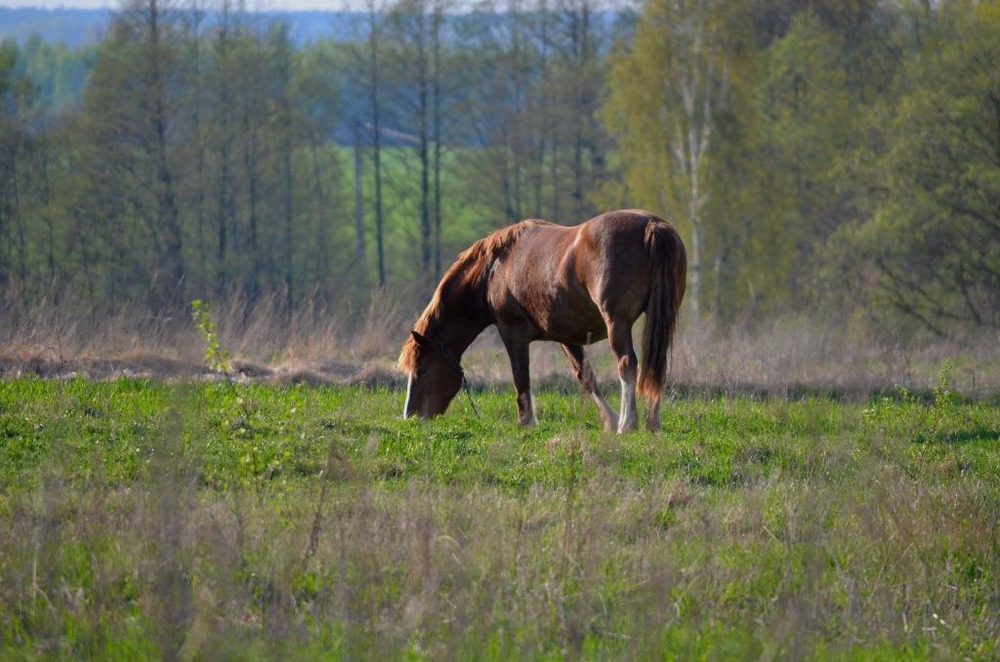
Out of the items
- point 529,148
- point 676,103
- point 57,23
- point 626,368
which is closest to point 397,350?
point 626,368

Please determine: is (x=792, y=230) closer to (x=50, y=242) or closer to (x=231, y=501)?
(x=50, y=242)

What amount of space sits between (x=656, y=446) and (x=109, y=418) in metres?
3.94

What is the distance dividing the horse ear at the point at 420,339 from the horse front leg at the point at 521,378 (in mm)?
673

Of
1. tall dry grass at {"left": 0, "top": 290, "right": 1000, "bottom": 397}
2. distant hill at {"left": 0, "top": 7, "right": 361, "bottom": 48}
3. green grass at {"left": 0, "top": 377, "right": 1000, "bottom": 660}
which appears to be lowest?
tall dry grass at {"left": 0, "top": 290, "right": 1000, "bottom": 397}

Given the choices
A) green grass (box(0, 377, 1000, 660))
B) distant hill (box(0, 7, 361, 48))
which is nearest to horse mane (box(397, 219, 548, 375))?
green grass (box(0, 377, 1000, 660))

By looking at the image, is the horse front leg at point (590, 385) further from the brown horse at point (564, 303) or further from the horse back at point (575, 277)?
the horse back at point (575, 277)

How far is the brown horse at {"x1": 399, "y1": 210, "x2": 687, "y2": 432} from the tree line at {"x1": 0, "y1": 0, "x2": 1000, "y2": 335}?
886 cm

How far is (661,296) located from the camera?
28.6ft

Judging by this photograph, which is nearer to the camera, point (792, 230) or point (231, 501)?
point (231, 501)

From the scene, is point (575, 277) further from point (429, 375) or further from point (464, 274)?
point (429, 375)

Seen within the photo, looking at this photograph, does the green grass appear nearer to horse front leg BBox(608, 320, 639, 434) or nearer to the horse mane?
horse front leg BBox(608, 320, 639, 434)

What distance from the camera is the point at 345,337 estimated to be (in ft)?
51.0

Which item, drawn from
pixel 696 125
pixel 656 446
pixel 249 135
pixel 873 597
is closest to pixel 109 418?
pixel 656 446

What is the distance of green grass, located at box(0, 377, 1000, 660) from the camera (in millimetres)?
4695
